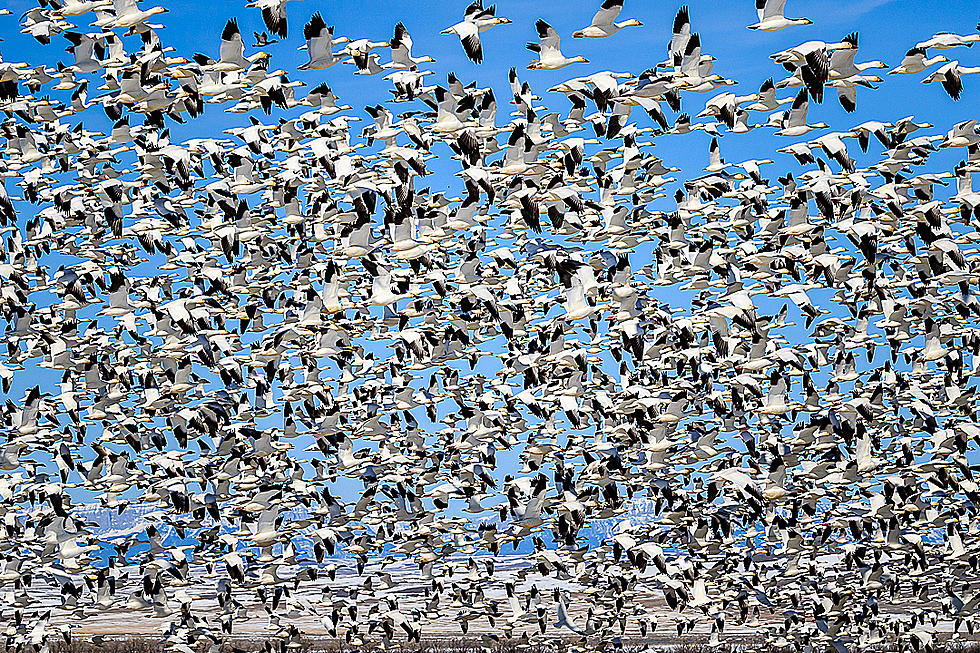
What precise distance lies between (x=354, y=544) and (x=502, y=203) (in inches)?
357

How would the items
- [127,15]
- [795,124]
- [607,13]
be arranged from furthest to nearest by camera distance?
[795,124] → [607,13] → [127,15]

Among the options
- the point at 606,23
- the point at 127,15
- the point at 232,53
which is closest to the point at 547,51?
the point at 606,23

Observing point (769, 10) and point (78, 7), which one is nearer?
point (769, 10)

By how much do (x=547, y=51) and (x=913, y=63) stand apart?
6.68m

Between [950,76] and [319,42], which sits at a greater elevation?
[319,42]

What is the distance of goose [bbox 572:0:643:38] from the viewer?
19.6m

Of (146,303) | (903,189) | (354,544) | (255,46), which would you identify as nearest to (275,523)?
(354,544)

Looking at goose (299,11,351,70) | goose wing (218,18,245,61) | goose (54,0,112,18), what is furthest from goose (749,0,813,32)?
goose (54,0,112,18)

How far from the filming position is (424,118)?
2109 centimetres

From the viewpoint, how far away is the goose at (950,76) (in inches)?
771

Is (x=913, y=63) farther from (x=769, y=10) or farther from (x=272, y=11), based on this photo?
(x=272, y=11)

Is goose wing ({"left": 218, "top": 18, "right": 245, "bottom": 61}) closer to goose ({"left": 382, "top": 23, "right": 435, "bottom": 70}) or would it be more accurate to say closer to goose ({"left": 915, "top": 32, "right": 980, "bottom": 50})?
goose ({"left": 382, "top": 23, "right": 435, "bottom": 70})

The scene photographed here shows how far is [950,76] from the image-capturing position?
19625 mm

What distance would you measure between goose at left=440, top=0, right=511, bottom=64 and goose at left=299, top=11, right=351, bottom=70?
2.04m
